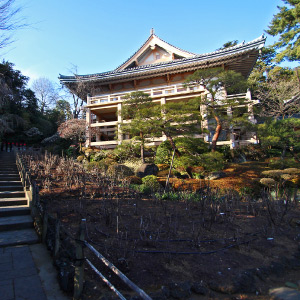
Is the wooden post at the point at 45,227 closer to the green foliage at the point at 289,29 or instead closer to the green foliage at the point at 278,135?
the green foliage at the point at 278,135

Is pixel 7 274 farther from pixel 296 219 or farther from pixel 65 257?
pixel 296 219

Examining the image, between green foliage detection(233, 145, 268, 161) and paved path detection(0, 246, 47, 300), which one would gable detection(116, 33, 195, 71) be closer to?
green foliage detection(233, 145, 268, 161)

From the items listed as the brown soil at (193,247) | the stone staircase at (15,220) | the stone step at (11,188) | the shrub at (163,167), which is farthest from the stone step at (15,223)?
the shrub at (163,167)

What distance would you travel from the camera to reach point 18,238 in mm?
3557

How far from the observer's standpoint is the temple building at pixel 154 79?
16.0 meters

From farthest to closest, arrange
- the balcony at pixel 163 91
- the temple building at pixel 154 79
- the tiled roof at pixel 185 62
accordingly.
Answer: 1. the balcony at pixel 163 91
2. the temple building at pixel 154 79
3. the tiled roof at pixel 185 62

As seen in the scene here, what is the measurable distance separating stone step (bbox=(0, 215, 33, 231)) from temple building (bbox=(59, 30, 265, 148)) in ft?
35.8

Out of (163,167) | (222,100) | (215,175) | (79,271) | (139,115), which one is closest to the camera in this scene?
(79,271)

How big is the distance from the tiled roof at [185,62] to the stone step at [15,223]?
1613 cm

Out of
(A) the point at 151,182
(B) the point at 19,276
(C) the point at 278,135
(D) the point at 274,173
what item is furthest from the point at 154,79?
(B) the point at 19,276

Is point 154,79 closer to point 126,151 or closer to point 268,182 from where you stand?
point 126,151

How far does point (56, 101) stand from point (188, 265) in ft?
107

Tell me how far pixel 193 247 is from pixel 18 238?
2.97 m

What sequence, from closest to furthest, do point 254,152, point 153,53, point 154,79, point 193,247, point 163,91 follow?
point 193,247
point 254,152
point 163,91
point 154,79
point 153,53
